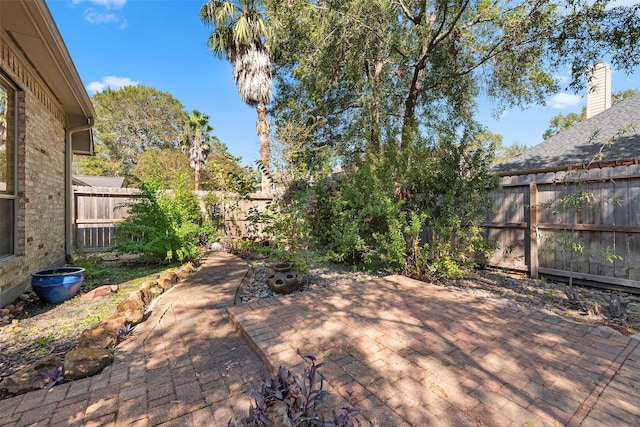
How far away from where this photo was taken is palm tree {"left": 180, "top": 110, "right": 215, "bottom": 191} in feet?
64.2

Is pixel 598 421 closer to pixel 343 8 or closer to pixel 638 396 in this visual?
pixel 638 396

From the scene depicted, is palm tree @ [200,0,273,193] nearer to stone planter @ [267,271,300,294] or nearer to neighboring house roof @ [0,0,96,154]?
neighboring house roof @ [0,0,96,154]

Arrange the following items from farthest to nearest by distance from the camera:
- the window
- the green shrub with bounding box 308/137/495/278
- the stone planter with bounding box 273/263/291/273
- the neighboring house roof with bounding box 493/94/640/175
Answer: the neighboring house roof with bounding box 493/94/640/175, the green shrub with bounding box 308/137/495/278, the stone planter with bounding box 273/263/291/273, the window

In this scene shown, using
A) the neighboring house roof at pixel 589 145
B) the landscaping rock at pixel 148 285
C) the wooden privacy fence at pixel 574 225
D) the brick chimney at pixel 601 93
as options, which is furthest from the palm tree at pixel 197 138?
the brick chimney at pixel 601 93

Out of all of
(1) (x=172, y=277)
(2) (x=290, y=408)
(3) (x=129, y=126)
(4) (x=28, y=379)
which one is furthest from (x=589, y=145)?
(3) (x=129, y=126)

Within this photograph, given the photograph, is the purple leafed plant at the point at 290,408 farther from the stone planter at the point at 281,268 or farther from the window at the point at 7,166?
the window at the point at 7,166

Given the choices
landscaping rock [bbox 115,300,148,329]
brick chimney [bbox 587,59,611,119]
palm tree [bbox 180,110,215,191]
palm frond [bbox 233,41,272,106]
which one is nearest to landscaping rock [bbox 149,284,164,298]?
landscaping rock [bbox 115,300,148,329]

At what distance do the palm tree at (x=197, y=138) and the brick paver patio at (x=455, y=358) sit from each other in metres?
18.6

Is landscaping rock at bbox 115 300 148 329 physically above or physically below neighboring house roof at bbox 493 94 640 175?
below

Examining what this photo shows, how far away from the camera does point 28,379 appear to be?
6.86 ft

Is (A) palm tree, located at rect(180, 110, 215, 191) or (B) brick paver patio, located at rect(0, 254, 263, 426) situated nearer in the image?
(B) brick paver patio, located at rect(0, 254, 263, 426)

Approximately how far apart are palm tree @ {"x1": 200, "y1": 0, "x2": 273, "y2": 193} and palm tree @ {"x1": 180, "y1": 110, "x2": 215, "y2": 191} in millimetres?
7983

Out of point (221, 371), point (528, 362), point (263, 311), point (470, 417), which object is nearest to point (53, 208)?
point (263, 311)

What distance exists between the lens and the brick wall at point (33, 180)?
360 centimetres
